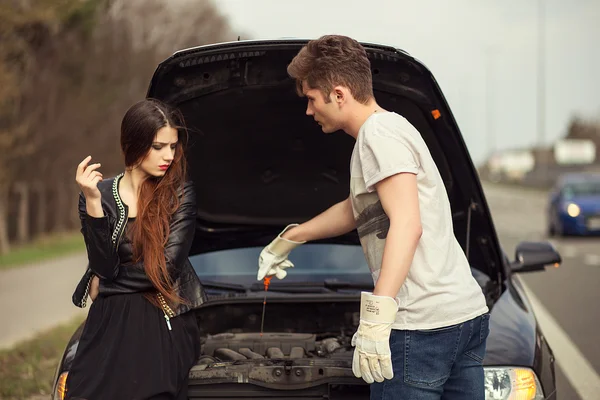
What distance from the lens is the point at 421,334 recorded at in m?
2.78

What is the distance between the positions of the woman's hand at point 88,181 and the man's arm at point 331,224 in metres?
0.85

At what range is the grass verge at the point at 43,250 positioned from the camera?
15938 mm

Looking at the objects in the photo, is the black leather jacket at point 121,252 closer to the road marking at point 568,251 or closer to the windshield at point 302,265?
the windshield at point 302,265

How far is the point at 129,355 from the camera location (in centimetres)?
305

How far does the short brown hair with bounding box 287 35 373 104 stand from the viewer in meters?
2.79

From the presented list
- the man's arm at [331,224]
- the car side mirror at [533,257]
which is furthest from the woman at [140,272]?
the car side mirror at [533,257]

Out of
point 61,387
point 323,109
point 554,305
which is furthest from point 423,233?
point 554,305

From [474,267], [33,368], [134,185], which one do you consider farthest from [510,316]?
[33,368]

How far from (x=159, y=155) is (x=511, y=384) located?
1.57 meters

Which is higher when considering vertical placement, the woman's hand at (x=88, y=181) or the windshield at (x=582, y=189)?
the woman's hand at (x=88, y=181)

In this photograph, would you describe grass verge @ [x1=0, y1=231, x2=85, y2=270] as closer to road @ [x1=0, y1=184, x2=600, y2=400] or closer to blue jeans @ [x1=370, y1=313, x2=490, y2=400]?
road @ [x1=0, y1=184, x2=600, y2=400]

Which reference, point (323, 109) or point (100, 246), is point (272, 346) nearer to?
point (100, 246)

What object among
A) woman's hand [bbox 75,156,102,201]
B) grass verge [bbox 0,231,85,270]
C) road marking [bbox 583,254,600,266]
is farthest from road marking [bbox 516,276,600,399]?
grass verge [bbox 0,231,85,270]

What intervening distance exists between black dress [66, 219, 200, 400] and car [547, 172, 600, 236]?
17.9 meters
